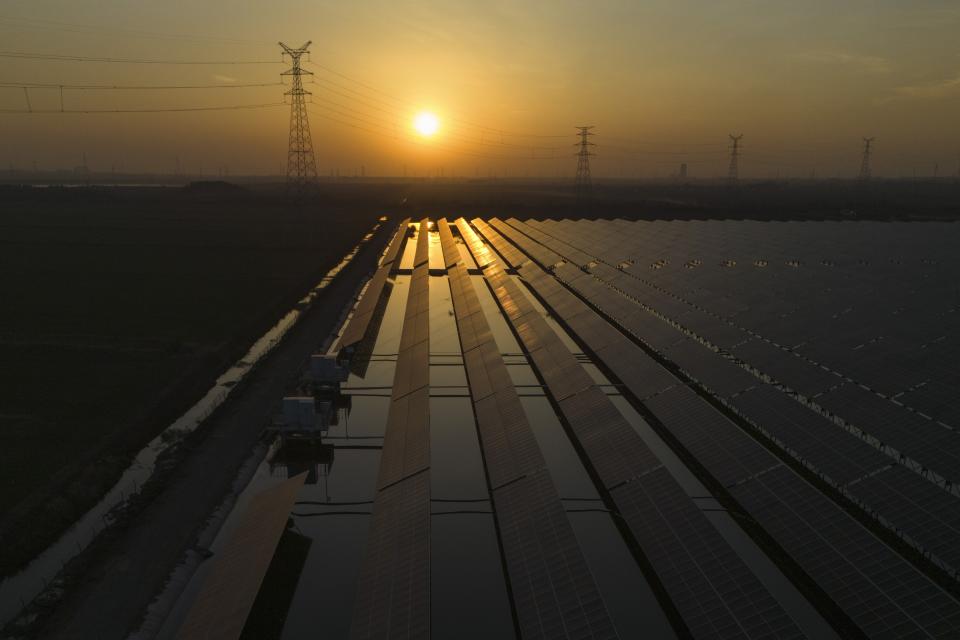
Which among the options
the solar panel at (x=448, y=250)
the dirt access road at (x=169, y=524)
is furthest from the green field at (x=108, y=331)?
the solar panel at (x=448, y=250)

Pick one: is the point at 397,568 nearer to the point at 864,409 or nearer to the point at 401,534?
the point at 401,534

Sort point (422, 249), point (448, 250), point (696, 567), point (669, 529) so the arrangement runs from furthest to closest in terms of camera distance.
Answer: point (422, 249) < point (448, 250) < point (669, 529) < point (696, 567)

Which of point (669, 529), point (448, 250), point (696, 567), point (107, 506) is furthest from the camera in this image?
point (448, 250)

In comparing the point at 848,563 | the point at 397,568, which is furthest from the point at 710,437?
the point at 397,568

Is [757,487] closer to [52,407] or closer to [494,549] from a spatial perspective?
[494,549]

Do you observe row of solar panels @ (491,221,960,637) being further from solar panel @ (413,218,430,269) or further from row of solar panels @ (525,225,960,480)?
solar panel @ (413,218,430,269)

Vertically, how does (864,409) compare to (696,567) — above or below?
above

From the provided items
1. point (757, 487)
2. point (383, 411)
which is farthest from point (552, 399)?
point (757, 487)
